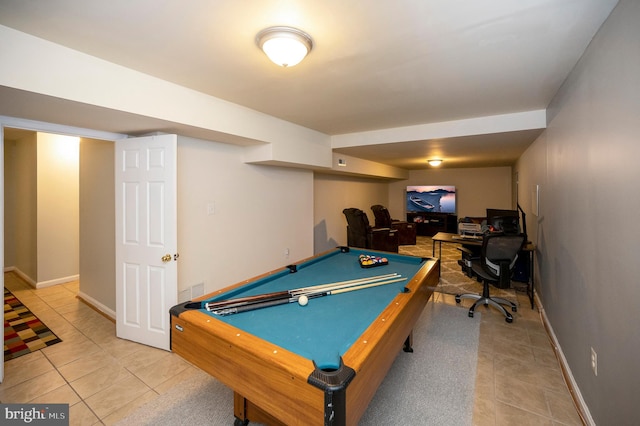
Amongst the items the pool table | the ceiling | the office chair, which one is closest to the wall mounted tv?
the office chair

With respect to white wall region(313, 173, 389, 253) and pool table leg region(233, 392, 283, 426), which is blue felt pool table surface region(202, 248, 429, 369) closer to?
pool table leg region(233, 392, 283, 426)

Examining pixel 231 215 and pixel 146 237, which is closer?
pixel 146 237

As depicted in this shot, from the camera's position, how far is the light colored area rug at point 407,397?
1.79 meters

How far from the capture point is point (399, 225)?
24.0 feet

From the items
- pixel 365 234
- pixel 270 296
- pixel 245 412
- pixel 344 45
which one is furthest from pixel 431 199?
pixel 245 412

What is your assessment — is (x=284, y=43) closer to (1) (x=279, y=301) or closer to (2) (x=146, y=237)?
(1) (x=279, y=301)

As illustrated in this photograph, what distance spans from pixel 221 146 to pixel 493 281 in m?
3.61

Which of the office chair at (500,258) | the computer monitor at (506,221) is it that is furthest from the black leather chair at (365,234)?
the office chair at (500,258)

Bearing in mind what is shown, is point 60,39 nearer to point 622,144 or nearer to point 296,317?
point 296,317

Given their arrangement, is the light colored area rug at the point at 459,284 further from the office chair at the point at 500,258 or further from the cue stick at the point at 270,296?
the cue stick at the point at 270,296

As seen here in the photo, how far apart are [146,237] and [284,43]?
2.20m

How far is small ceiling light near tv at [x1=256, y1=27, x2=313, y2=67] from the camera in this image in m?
1.55

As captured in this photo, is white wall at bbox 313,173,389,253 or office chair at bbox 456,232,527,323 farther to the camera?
white wall at bbox 313,173,389,253

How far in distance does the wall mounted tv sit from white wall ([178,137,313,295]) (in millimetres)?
5364
